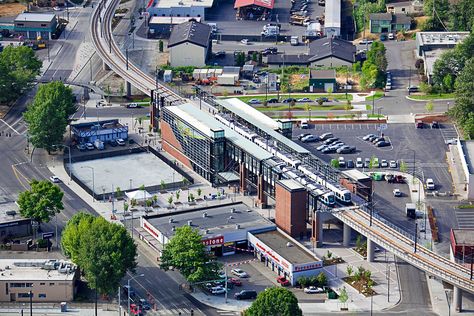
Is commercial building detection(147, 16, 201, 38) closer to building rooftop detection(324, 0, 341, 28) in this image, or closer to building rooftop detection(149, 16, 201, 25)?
building rooftop detection(149, 16, 201, 25)

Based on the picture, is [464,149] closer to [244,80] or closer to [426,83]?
[426,83]

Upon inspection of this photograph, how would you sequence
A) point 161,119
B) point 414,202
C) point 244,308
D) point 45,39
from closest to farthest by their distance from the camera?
point 244,308
point 414,202
point 161,119
point 45,39

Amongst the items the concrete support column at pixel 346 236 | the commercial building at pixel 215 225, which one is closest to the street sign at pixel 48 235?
the commercial building at pixel 215 225

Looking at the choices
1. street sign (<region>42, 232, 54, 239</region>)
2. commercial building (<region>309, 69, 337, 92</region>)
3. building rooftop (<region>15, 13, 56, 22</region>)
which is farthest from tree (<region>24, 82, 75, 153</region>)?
building rooftop (<region>15, 13, 56, 22</region>)

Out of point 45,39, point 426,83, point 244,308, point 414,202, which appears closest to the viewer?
point 244,308

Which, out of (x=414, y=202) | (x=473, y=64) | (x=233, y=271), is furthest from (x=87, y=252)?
(x=473, y=64)

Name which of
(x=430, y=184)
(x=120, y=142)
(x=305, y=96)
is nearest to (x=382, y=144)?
(x=430, y=184)
